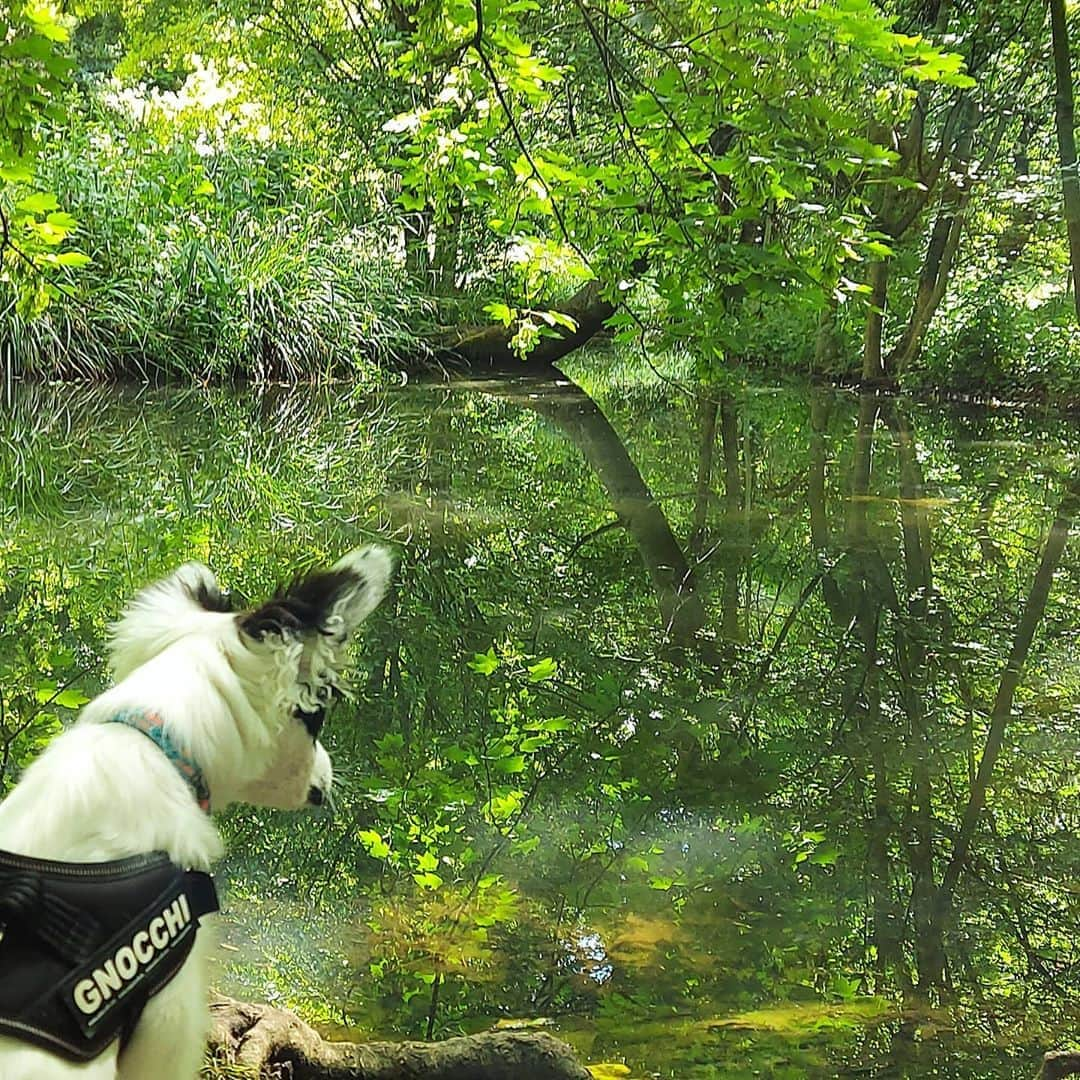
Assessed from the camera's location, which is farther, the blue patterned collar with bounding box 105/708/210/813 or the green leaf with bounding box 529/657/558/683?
the green leaf with bounding box 529/657/558/683

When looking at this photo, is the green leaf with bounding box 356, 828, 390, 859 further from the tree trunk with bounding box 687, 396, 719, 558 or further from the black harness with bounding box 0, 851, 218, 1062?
the tree trunk with bounding box 687, 396, 719, 558

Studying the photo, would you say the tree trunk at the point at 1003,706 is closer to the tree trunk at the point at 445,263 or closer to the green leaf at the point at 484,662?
the green leaf at the point at 484,662

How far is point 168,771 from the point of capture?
187 cm

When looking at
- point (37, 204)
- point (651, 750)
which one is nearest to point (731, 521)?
point (651, 750)

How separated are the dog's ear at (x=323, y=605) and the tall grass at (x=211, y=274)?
1102cm

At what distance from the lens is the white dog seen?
5.49 feet

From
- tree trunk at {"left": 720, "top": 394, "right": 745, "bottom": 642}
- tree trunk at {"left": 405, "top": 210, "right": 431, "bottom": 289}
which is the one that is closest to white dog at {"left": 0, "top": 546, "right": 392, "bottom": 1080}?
tree trunk at {"left": 720, "top": 394, "right": 745, "bottom": 642}

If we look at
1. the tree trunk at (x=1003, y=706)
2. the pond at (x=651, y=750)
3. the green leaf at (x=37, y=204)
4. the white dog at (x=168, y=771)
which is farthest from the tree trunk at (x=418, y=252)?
the white dog at (x=168, y=771)

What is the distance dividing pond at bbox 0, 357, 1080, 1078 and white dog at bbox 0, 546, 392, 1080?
1063 millimetres

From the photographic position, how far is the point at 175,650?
2020 mm

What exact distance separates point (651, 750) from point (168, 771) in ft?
8.69

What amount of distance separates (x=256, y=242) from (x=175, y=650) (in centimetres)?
1334

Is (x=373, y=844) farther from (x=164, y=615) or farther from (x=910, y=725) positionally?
(x=910, y=725)

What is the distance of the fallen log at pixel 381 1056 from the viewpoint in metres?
2.48
